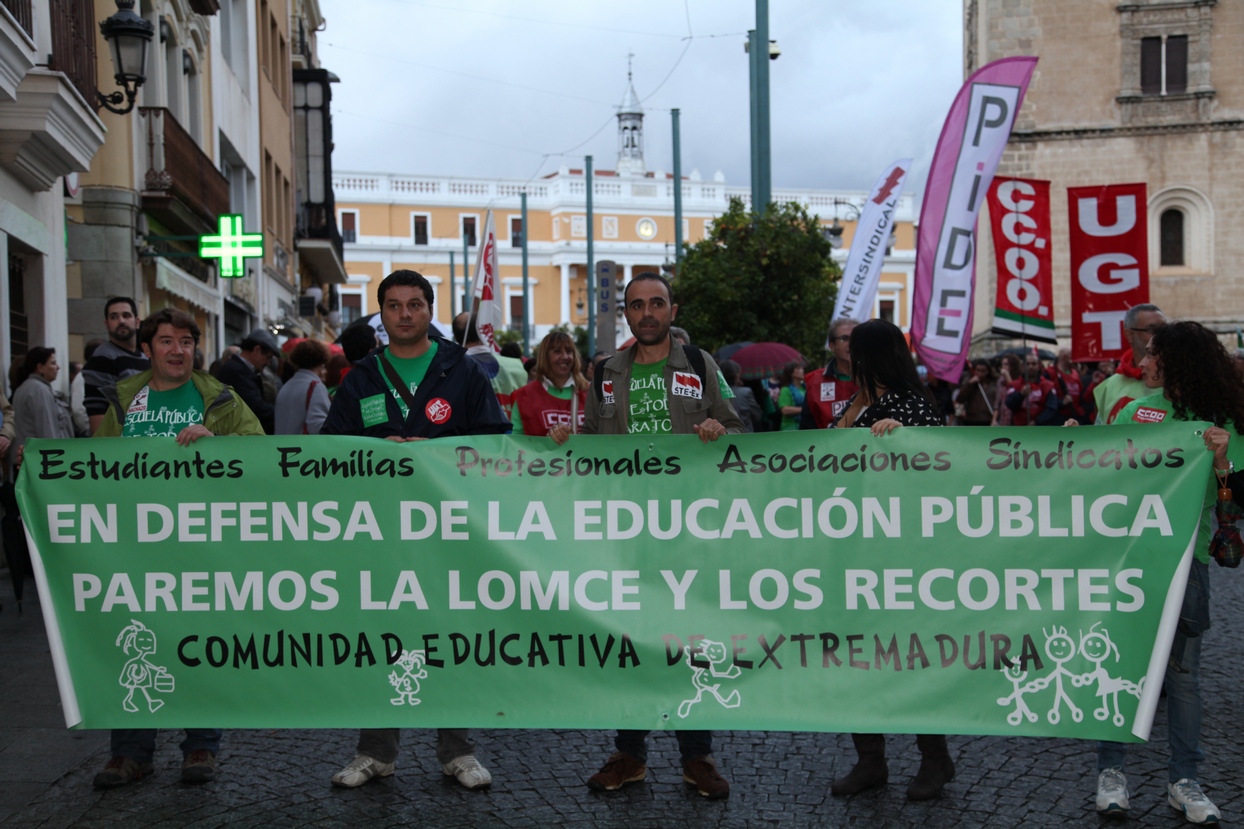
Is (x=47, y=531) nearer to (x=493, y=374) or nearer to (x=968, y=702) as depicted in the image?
(x=968, y=702)

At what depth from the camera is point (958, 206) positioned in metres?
8.93

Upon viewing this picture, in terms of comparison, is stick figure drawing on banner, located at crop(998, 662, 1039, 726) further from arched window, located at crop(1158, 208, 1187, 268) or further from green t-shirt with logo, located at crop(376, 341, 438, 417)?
arched window, located at crop(1158, 208, 1187, 268)

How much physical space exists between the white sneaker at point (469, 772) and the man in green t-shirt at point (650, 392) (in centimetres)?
38

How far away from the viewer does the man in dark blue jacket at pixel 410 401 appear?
4.66m

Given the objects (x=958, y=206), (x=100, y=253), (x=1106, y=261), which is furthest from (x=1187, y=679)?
(x=100, y=253)

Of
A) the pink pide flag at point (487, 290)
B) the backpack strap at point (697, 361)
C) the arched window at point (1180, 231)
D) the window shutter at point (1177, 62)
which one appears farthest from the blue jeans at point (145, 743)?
the window shutter at point (1177, 62)

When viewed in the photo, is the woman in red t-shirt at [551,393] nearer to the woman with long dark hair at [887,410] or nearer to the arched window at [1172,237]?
the woman with long dark hair at [887,410]

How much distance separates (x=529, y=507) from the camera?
436cm

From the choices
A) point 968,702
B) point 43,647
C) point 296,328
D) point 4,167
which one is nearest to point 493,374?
point 43,647

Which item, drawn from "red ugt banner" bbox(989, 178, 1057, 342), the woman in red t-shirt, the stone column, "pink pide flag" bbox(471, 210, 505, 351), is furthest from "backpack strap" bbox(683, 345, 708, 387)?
the stone column

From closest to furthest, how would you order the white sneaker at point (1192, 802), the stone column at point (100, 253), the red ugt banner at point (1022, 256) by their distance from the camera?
the white sneaker at point (1192, 802) → the red ugt banner at point (1022, 256) → the stone column at point (100, 253)

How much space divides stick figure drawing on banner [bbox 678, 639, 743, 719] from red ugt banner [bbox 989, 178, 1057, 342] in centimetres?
700

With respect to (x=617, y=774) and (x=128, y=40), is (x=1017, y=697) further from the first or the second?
(x=128, y=40)

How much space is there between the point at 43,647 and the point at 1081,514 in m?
5.60
